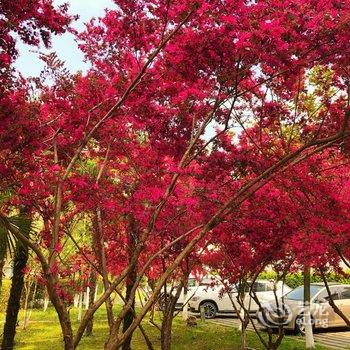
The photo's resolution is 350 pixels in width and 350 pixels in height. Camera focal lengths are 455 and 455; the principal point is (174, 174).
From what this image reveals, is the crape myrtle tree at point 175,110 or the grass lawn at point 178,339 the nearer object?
the crape myrtle tree at point 175,110

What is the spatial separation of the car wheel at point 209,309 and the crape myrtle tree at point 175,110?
11121 mm

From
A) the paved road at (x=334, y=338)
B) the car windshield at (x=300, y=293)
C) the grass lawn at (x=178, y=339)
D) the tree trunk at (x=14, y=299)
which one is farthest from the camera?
the car windshield at (x=300, y=293)

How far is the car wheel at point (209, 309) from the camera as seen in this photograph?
18.8 metres

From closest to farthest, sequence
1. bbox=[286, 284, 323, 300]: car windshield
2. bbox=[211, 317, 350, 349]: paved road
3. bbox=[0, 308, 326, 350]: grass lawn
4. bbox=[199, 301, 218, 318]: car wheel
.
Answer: bbox=[211, 317, 350, 349]: paved road < bbox=[0, 308, 326, 350]: grass lawn < bbox=[286, 284, 323, 300]: car windshield < bbox=[199, 301, 218, 318]: car wheel

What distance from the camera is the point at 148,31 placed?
5.93 metres

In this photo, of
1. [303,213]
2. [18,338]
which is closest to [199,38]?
[303,213]

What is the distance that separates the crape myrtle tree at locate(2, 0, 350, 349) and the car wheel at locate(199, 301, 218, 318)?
438 inches

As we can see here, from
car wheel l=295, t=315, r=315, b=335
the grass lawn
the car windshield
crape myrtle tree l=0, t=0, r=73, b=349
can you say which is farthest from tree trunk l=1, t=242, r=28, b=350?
car wheel l=295, t=315, r=315, b=335

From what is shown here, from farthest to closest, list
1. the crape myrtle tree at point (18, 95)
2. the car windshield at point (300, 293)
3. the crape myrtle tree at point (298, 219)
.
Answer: the car windshield at point (300, 293)
the crape myrtle tree at point (298, 219)
the crape myrtle tree at point (18, 95)

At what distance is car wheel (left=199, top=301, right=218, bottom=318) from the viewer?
1881 cm

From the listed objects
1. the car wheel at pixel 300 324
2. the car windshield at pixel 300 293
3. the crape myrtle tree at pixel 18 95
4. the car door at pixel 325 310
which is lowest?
the car wheel at pixel 300 324

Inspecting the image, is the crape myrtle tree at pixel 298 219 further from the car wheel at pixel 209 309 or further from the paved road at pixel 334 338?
the car wheel at pixel 209 309

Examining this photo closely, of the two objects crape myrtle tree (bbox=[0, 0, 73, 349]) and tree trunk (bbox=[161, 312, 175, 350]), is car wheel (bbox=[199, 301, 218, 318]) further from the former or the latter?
crape myrtle tree (bbox=[0, 0, 73, 349])

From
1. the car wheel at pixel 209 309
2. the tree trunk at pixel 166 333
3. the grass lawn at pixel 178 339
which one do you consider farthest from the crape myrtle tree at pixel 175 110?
the car wheel at pixel 209 309
